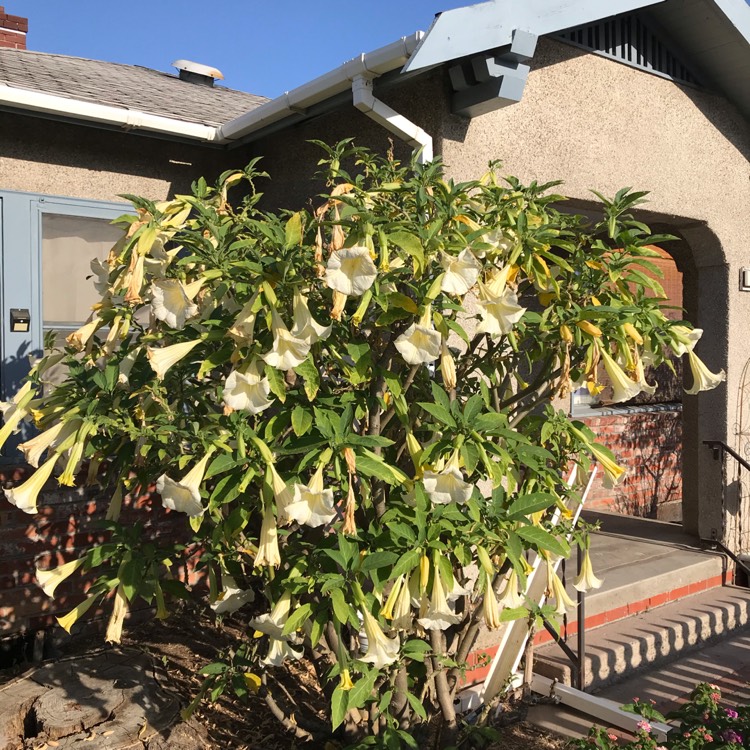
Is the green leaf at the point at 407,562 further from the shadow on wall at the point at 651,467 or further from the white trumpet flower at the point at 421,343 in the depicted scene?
the shadow on wall at the point at 651,467

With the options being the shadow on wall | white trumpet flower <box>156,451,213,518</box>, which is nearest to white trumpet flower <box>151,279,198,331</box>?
white trumpet flower <box>156,451,213,518</box>

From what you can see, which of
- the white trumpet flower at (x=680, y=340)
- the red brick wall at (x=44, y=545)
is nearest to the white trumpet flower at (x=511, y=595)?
the white trumpet flower at (x=680, y=340)

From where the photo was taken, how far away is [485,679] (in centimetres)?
459

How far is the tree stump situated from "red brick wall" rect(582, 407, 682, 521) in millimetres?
6161

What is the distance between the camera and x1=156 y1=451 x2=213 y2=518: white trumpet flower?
2451 mm

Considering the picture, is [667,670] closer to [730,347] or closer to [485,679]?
[485,679]

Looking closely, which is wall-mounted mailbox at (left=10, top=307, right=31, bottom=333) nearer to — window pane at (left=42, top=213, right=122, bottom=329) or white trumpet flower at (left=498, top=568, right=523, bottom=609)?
window pane at (left=42, top=213, right=122, bottom=329)

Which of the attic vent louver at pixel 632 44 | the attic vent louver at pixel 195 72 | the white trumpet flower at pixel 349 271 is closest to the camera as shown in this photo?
the white trumpet flower at pixel 349 271

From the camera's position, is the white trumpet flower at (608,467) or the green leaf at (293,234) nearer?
the green leaf at (293,234)

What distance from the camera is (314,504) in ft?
8.03

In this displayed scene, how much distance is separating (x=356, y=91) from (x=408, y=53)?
1.44 ft

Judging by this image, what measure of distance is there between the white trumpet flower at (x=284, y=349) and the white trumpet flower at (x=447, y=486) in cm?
52

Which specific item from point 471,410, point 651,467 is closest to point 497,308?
point 471,410

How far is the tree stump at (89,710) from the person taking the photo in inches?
139
